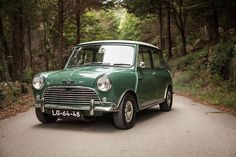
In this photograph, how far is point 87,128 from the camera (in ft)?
27.7

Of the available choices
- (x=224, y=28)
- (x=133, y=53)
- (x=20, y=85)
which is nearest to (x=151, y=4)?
(x=224, y=28)

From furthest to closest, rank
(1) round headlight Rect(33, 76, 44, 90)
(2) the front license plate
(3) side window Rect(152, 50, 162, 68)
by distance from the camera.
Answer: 1. (3) side window Rect(152, 50, 162, 68)
2. (1) round headlight Rect(33, 76, 44, 90)
3. (2) the front license plate

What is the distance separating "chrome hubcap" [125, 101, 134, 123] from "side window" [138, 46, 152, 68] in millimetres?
1402

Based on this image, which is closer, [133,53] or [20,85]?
[133,53]

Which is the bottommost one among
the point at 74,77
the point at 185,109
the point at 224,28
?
the point at 185,109

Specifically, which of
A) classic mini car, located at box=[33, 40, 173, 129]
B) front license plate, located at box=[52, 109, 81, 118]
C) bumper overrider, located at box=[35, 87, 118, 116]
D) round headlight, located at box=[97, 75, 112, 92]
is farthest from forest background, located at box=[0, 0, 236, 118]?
round headlight, located at box=[97, 75, 112, 92]

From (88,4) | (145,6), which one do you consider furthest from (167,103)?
(145,6)

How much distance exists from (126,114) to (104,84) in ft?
3.21

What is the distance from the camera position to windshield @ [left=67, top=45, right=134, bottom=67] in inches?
362

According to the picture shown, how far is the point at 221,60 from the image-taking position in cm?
1803

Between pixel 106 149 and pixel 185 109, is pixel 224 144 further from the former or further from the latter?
pixel 185 109

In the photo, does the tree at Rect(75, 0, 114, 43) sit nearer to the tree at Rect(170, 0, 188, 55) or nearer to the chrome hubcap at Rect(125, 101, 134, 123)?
the tree at Rect(170, 0, 188, 55)

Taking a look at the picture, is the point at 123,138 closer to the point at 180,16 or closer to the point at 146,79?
the point at 146,79

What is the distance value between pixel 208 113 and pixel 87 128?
431 centimetres
